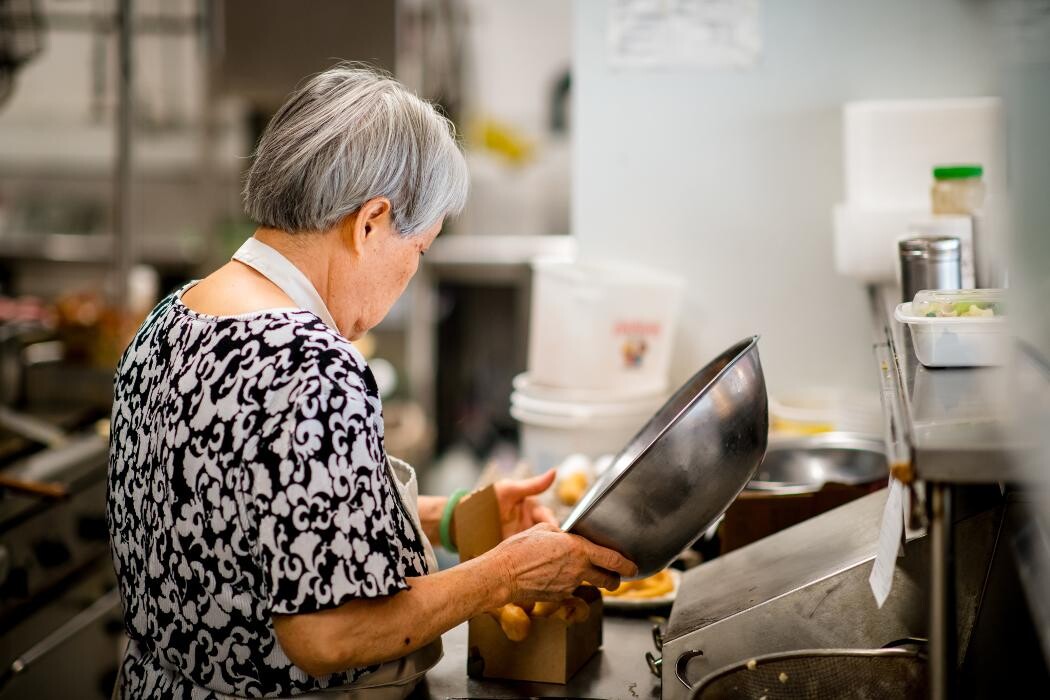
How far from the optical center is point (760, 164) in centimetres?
283

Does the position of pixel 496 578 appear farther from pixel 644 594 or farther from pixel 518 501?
pixel 644 594

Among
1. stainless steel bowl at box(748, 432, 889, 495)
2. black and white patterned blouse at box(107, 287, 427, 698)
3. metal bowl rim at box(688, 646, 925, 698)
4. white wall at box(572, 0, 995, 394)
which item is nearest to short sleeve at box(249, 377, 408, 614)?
black and white patterned blouse at box(107, 287, 427, 698)

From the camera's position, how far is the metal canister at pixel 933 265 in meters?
1.59

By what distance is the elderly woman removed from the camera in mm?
1206

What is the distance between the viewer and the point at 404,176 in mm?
1451

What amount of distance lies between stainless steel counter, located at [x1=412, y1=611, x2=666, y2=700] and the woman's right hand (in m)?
0.23

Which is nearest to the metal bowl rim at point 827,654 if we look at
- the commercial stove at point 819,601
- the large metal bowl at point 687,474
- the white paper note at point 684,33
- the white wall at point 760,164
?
the commercial stove at point 819,601

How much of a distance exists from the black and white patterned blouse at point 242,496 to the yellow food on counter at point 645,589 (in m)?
0.64

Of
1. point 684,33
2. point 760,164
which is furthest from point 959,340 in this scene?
point 684,33

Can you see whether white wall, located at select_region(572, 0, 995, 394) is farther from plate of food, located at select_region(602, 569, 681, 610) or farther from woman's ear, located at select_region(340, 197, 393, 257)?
woman's ear, located at select_region(340, 197, 393, 257)

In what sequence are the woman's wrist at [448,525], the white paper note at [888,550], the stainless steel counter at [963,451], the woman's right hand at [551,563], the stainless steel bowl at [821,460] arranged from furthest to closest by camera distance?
the stainless steel bowl at [821,460] < the woman's wrist at [448,525] < the woman's right hand at [551,563] < the white paper note at [888,550] < the stainless steel counter at [963,451]

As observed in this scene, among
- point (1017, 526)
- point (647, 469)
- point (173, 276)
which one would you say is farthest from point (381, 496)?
point (173, 276)

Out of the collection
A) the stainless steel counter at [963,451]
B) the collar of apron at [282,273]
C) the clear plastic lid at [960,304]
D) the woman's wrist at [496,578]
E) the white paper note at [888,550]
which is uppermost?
the collar of apron at [282,273]

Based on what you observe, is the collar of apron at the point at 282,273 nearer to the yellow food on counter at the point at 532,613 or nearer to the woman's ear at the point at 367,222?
the woman's ear at the point at 367,222
